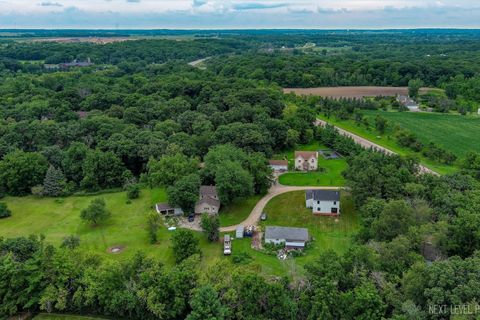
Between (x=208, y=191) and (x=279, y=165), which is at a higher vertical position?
(x=208, y=191)


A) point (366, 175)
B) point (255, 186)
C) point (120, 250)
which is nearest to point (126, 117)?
point (255, 186)

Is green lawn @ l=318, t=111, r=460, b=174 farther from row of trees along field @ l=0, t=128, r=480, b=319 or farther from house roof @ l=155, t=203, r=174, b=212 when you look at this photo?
house roof @ l=155, t=203, r=174, b=212

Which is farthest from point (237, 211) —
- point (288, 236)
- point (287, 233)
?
point (288, 236)

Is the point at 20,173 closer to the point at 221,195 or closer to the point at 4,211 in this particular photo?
Result: the point at 4,211

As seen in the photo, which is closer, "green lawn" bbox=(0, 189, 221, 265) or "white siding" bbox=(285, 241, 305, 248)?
"white siding" bbox=(285, 241, 305, 248)

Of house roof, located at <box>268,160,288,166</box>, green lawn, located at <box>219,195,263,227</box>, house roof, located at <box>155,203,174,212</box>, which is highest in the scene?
house roof, located at <box>268,160,288,166</box>

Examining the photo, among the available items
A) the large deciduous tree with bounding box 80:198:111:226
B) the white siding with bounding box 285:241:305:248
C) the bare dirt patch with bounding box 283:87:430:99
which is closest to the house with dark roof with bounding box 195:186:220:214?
the large deciduous tree with bounding box 80:198:111:226
